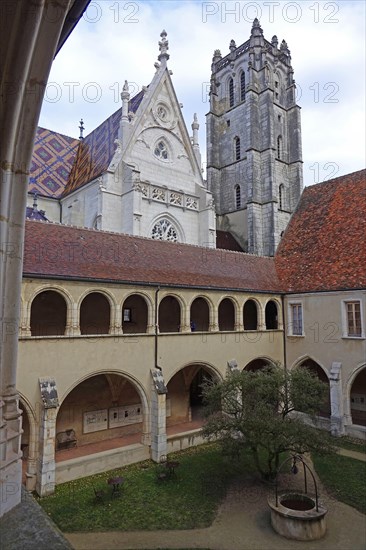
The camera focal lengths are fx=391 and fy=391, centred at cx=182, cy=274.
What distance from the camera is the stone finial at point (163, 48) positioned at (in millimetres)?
24125

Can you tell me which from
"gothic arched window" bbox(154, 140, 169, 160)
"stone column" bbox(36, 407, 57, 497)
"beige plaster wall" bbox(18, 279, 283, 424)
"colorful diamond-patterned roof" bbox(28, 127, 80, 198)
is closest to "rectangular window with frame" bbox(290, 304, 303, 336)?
"beige plaster wall" bbox(18, 279, 283, 424)

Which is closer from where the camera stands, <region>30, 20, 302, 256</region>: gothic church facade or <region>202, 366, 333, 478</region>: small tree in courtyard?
<region>202, 366, 333, 478</region>: small tree in courtyard

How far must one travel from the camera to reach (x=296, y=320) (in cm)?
1914

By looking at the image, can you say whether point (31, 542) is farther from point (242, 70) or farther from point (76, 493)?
point (242, 70)

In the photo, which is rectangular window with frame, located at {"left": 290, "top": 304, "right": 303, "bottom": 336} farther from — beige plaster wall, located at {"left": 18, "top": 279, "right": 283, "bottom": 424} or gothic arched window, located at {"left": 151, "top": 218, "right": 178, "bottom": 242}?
gothic arched window, located at {"left": 151, "top": 218, "right": 178, "bottom": 242}

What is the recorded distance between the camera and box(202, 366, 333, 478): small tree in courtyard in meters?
10.6

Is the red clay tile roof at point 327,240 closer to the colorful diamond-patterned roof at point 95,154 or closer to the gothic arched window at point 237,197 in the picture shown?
the colorful diamond-patterned roof at point 95,154

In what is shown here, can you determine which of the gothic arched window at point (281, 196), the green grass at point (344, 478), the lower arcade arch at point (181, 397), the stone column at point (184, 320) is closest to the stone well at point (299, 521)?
the green grass at point (344, 478)

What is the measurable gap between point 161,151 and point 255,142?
13402 millimetres

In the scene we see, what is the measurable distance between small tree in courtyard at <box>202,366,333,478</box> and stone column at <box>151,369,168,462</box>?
220 cm

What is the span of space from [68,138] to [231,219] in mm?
15147

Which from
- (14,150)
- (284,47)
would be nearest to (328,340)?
(14,150)

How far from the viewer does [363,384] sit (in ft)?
60.8

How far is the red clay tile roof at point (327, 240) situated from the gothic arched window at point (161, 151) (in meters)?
8.64
